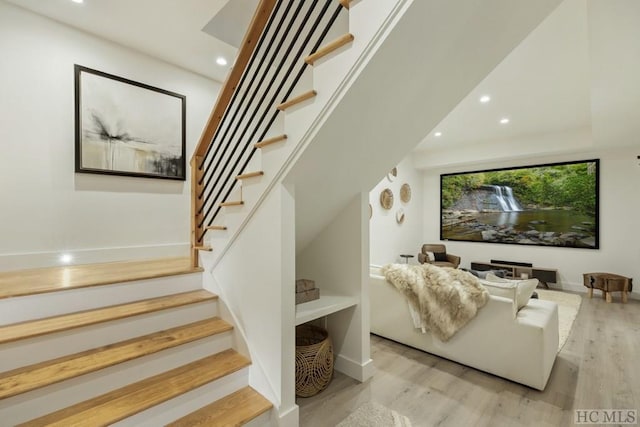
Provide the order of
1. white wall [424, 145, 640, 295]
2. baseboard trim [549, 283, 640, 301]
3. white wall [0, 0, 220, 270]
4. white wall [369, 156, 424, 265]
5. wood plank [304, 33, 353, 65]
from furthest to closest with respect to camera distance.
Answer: white wall [369, 156, 424, 265], baseboard trim [549, 283, 640, 301], white wall [424, 145, 640, 295], white wall [0, 0, 220, 270], wood plank [304, 33, 353, 65]

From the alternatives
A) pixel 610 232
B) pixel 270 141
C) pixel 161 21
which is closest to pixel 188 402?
pixel 270 141

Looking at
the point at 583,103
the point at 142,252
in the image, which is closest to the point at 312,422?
the point at 142,252

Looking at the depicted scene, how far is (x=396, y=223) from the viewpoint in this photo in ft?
20.4

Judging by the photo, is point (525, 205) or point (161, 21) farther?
point (525, 205)

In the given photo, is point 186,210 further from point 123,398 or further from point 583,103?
point 583,103

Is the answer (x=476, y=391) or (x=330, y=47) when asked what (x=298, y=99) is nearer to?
(x=330, y=47)

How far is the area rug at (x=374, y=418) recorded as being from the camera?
5.75ft

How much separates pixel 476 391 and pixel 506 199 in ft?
16.4

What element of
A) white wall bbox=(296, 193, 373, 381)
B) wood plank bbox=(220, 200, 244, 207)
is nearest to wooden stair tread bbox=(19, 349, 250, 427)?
white wall bbox=(296, 193, 373, 381)

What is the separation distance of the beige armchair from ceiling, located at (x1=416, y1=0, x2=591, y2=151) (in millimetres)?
2375

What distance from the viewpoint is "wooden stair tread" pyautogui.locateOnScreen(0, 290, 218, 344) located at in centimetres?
149

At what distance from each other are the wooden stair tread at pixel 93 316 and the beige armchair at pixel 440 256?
196 inches

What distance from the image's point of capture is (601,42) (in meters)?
A: 2.02

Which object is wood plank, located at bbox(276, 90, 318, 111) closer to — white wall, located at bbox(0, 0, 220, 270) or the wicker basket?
the wicker basket
